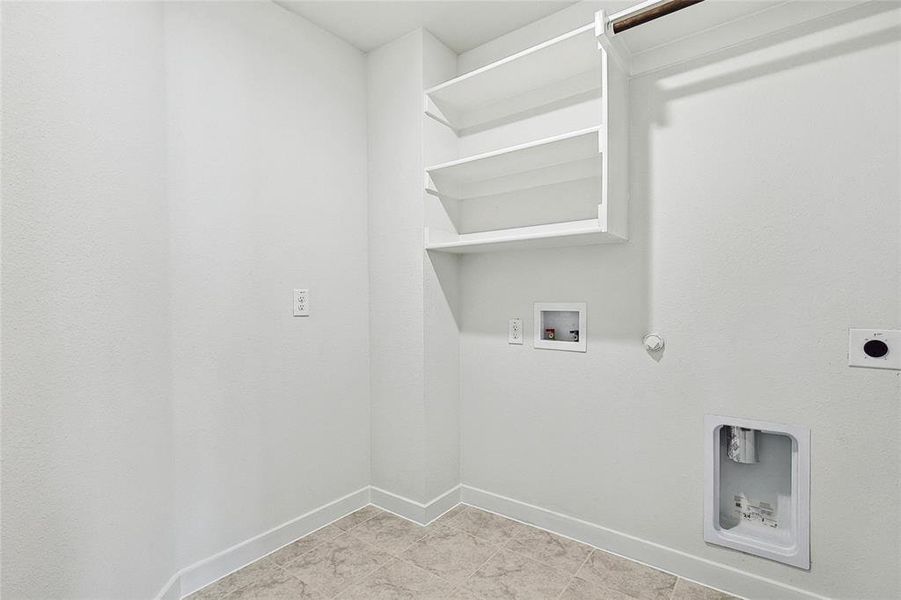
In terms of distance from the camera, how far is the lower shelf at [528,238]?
5.51 feet

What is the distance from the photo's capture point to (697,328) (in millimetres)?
1684

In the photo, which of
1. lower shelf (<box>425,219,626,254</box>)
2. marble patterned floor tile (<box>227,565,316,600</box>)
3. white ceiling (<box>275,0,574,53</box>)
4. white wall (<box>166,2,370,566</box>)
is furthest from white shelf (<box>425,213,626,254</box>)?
marble patterned floor tile (<box>227,565,316,600</box>)

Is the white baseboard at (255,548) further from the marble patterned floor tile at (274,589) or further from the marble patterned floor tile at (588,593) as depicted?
the marble patterned floor tile at (588,593)

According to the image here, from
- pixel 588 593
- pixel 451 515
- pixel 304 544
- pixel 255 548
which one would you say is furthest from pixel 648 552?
pixel 255 548

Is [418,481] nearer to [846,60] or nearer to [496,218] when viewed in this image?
[496,218]

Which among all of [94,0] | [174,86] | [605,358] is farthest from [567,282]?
[94,0]

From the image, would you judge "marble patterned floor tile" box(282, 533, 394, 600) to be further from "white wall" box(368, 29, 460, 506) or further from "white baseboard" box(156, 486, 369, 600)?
"white wall" box(368, 29, 460, 506)

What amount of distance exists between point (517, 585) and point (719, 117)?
193 cm

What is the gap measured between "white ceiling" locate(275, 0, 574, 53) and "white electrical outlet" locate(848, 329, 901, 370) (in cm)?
170

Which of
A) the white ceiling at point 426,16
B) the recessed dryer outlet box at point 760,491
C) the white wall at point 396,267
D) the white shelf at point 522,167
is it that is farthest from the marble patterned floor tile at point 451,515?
the white ceiling at point 426,16

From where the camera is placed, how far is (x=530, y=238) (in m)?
1.80

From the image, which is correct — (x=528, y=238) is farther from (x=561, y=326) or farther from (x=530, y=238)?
(x=561, y=326)

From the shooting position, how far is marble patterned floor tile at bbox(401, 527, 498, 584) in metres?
1.76

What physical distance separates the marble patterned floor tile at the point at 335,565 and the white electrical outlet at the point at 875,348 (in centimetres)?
186
